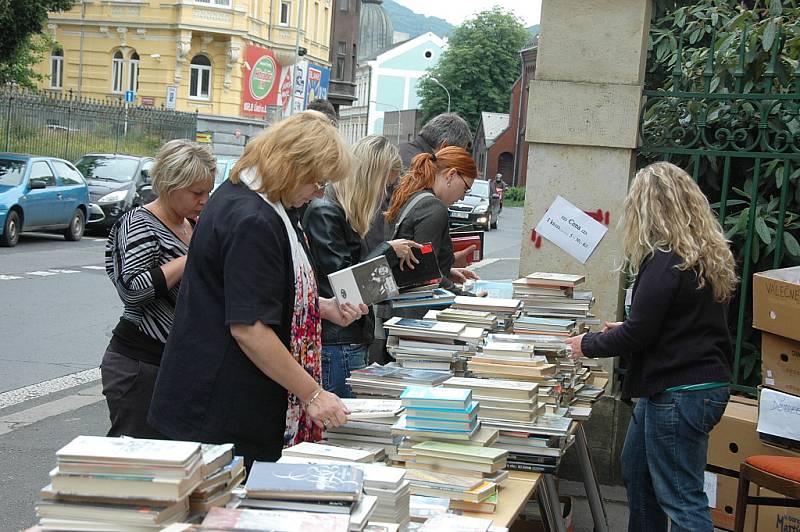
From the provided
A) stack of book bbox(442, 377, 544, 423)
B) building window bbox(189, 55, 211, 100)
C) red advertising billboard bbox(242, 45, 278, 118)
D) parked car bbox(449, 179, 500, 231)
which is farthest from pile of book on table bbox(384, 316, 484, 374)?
building window bbox(189, 55, 211, 100)

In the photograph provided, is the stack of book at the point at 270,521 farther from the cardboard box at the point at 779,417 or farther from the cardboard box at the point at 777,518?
the cardboard box at the point at 777,518

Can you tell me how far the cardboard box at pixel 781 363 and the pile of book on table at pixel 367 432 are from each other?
7.95 ft

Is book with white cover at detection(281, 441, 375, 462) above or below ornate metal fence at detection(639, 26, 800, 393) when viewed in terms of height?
below

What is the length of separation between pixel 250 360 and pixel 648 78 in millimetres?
4208

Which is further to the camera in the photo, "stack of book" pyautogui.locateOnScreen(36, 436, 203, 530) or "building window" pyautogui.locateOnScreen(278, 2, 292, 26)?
"building window" pyautogui.locateOnScreen(278, 2, 292, 26)

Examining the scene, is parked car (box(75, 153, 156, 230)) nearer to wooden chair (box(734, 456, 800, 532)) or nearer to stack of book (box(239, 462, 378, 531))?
wooden chair (box(734, 456, 800, 532))

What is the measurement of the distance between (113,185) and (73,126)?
7.78m

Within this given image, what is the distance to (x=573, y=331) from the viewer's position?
16.1 feet

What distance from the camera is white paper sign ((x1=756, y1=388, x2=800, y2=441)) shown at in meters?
4.98

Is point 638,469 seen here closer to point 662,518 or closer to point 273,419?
point 662,518

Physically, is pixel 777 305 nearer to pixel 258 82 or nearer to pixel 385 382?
pixel 385 382

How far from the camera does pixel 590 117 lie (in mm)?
5879

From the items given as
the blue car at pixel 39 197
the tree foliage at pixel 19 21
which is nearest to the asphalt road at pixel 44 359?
the blue car at pixel 39 197

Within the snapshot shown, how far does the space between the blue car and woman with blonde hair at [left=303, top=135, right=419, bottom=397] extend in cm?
1520
